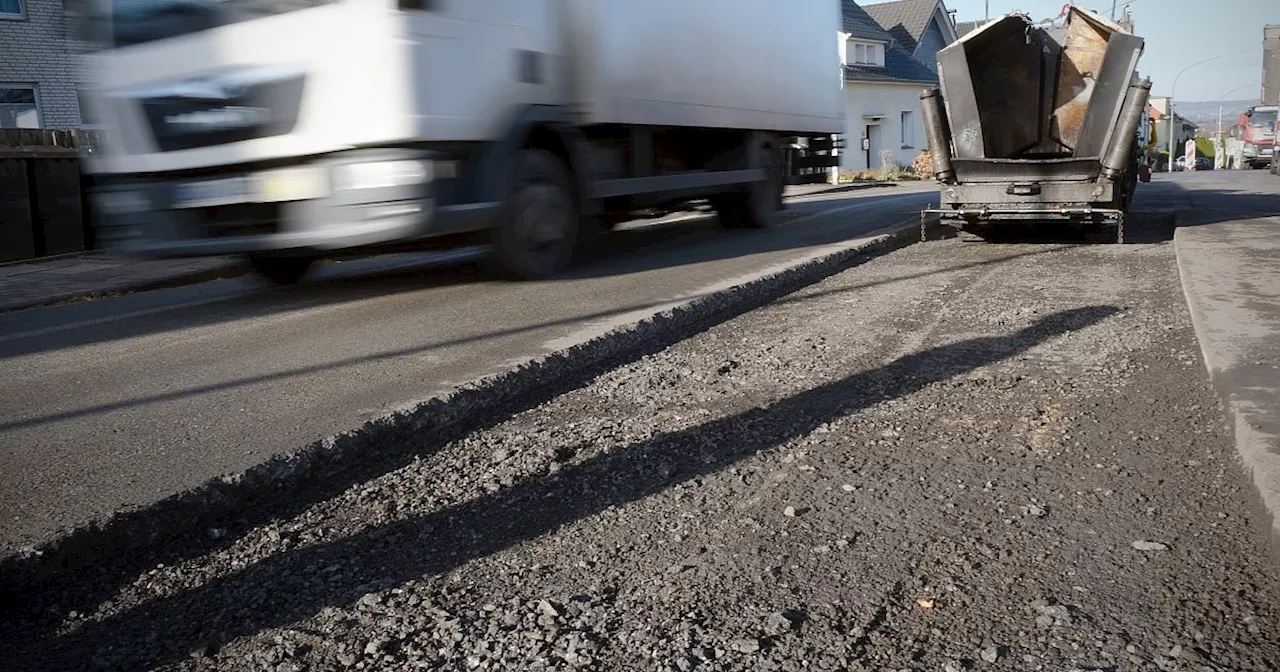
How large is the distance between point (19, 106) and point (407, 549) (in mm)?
17446

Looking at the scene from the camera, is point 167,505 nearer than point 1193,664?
No

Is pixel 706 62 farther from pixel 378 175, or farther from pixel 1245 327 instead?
pixel 1245 327

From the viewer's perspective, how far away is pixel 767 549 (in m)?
2.84

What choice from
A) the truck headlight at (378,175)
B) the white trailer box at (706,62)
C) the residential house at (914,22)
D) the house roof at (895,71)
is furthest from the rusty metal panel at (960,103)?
the residential house at (914,22)

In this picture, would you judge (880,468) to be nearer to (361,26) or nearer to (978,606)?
(978,606)

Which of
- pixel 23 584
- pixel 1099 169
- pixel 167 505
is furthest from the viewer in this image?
pixel 1099 169

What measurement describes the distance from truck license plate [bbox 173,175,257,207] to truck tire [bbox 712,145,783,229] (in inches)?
256

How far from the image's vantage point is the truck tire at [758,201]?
12.6 metres

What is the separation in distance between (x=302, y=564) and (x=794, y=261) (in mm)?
6561

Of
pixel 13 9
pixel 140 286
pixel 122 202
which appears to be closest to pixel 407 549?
pixel 122 202

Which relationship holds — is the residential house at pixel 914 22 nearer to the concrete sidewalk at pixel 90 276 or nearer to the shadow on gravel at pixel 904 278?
the shadow on gravel at pixel 904 278

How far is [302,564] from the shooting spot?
2863 millimetres

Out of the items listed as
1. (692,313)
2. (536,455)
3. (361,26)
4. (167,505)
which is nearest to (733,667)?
(536,455)

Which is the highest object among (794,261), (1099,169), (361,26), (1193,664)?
(361,26)
